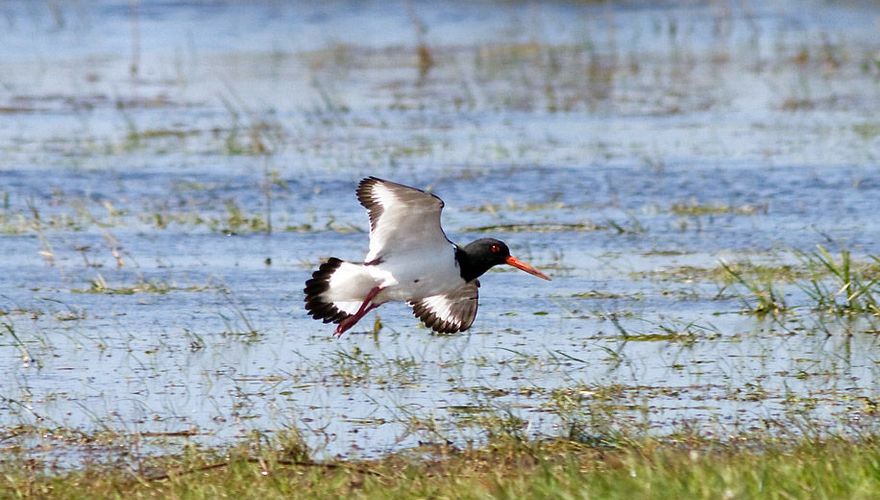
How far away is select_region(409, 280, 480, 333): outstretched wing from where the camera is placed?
7.78 m

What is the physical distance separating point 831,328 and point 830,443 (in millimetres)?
2464

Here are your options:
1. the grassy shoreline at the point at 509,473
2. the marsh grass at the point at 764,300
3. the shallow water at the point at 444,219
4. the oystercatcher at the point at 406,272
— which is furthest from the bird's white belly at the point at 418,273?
the marsh grass at the point at 764,300

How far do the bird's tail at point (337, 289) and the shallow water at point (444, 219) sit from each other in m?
0.23

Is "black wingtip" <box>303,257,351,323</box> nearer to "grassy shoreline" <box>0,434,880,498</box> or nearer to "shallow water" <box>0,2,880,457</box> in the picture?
"shallow water" <box>0,2,880,457</box>

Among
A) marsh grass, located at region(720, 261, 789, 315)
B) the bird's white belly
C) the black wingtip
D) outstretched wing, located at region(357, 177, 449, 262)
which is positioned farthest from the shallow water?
outstretched wing, located at region(357, 177, 449, 262)

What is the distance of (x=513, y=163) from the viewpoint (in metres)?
13.4

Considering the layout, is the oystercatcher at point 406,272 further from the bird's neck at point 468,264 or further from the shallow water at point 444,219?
the shallow water at point 444,219

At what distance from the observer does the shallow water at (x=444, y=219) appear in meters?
7.11

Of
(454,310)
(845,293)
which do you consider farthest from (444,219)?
(454,310)

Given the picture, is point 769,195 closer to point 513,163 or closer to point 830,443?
point 513,163

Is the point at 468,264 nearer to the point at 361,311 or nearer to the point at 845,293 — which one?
the point at 361,311

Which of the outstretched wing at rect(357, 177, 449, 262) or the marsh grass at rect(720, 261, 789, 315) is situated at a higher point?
the outstretched wing at rect(357, 177, 449, 262)

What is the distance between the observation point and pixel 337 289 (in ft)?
25.2

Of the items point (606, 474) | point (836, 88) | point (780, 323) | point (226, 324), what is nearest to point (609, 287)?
point (780, 323)
